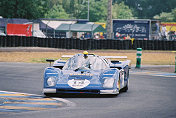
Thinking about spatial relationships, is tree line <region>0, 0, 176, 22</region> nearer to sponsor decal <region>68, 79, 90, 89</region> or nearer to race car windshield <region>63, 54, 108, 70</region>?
race car windshield <region>63, 54, 108, 70</region>

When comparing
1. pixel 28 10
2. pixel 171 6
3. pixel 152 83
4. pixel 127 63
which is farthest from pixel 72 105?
pixel 171 6

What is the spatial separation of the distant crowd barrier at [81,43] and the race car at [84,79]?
27.0m

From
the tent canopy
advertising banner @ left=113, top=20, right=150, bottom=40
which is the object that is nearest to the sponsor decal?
the tent canopy

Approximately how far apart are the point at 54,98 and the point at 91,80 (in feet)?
3.23

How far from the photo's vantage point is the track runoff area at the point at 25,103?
9.44 metres

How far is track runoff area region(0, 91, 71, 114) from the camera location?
372 inches

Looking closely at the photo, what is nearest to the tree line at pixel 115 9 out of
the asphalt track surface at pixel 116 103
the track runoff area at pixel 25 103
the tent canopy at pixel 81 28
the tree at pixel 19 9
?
the tree at pixel 19 9

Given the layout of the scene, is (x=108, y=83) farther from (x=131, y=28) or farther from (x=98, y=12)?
(x=98, y=12)

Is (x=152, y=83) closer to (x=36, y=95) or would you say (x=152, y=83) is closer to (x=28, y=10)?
(x=36, y=95)

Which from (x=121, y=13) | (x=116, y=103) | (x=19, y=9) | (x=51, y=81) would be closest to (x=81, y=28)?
(x=19, y=9)

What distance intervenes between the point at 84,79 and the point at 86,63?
1.16m

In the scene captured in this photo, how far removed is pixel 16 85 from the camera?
1433 cm

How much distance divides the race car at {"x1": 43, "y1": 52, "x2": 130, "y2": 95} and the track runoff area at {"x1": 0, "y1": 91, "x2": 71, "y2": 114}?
17.4 inches

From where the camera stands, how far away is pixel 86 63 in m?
12.7
